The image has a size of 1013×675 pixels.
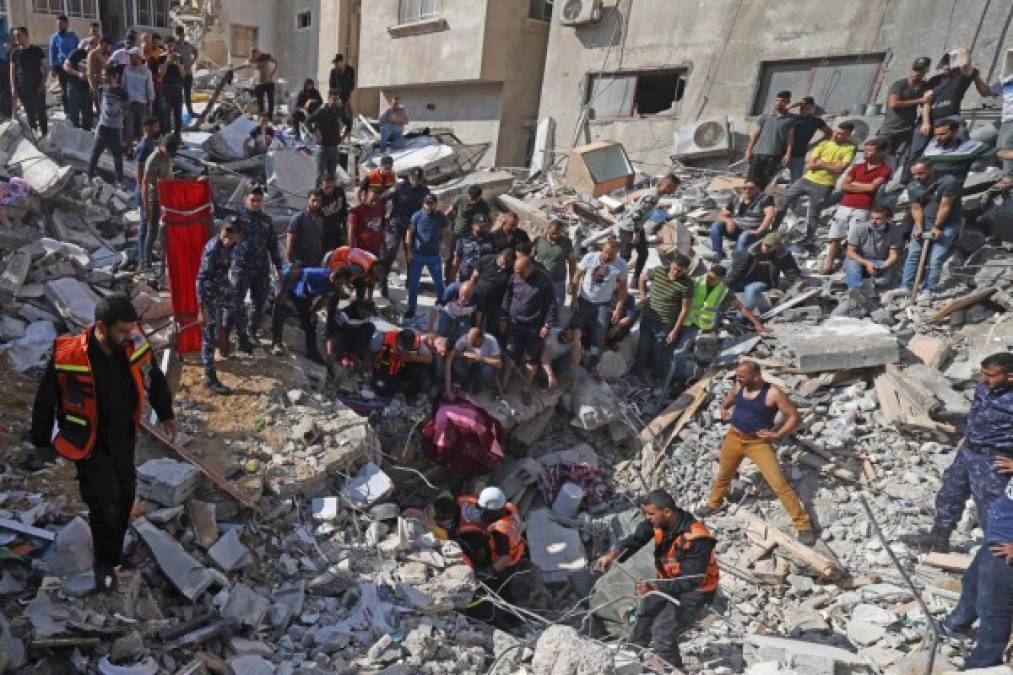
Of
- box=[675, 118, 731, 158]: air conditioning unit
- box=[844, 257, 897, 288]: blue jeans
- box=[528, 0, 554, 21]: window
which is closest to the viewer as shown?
box=[844, 257, 897, 288]: blue jeans

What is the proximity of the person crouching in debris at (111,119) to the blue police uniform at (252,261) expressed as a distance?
401 cm

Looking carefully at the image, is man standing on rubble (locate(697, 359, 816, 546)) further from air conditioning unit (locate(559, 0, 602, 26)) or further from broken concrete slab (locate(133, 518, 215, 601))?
air conditioning unit (locate(559, 0, 602, 26))

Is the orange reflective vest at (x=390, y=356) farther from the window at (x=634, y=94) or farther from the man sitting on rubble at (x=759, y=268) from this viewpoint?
the window at (x=634, y=94)

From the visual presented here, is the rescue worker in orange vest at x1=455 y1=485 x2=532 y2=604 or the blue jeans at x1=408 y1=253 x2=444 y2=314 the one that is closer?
the rescue worker in orange vest at x1=455 y1=485 x2=532 y2=604

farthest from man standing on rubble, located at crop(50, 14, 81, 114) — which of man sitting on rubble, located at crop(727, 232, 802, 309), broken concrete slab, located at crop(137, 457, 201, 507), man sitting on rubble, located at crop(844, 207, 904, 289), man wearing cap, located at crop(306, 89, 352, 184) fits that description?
man sitting on rubble, located at crop(844, 207, 904, 289)

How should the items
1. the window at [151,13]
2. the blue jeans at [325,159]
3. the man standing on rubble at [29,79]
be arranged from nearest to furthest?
the man standing on rubble at [29,79] < the blue jeans at [325,159] < the window at [151,13]

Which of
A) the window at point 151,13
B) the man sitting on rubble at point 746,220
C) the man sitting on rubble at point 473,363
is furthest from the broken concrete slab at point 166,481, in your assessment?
the window at point 151,13

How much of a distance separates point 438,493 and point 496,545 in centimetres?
135

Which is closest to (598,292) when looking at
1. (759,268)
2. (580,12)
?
(759,268)

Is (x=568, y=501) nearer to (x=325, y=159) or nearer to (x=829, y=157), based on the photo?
(x=829, y=157)

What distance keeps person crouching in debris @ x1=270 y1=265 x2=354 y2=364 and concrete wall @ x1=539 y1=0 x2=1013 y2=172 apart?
797 cm

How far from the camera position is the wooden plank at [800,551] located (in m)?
5.57

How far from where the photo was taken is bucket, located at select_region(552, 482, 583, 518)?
23.6 feet

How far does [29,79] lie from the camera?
9.44 metres
